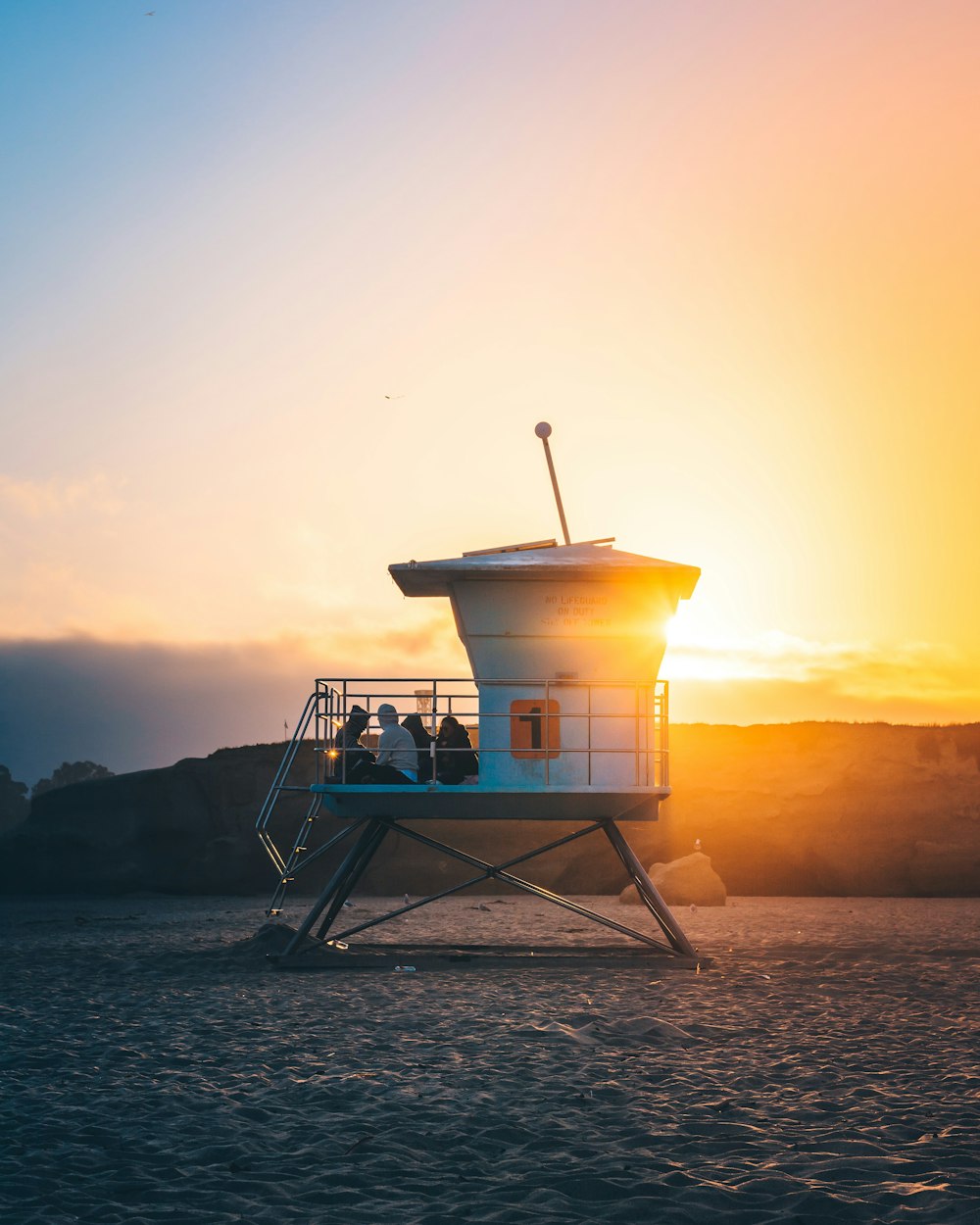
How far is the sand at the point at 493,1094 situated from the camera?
7.04m

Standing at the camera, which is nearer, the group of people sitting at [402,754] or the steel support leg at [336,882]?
the group of people sitting at [402,754]

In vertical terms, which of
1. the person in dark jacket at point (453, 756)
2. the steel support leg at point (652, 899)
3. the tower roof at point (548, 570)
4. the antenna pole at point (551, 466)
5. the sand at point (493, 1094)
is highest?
the antenna pole at point (551, 466)

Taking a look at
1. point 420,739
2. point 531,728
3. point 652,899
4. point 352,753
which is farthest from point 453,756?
point 652,899

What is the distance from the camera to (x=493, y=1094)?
31.3 ft

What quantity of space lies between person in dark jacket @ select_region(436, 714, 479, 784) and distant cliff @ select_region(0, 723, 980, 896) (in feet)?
71.3

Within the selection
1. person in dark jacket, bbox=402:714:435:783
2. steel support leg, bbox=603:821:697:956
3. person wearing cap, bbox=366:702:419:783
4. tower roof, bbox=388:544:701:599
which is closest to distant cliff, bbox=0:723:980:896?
steel support leg, bbox=603:821:697:956

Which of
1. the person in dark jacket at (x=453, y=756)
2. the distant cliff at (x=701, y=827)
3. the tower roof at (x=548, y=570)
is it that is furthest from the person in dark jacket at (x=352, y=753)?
the distant cliff at (x=701, y=827)

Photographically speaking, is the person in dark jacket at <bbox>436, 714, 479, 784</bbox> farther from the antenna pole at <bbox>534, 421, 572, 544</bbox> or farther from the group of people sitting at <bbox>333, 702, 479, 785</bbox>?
the antenna pole at <bbox>534, 421, 572, 544</bbox>

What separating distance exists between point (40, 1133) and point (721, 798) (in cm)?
3342

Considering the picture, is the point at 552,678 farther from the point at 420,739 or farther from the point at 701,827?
the point at 701,827

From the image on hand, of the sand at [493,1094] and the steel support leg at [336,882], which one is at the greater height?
the steel support leg at [336,882]

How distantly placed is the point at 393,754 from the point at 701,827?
79.6 ft

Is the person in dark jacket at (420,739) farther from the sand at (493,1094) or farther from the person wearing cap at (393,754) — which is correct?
the sand at (493,1094)

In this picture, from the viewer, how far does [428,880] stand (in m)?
38.9
